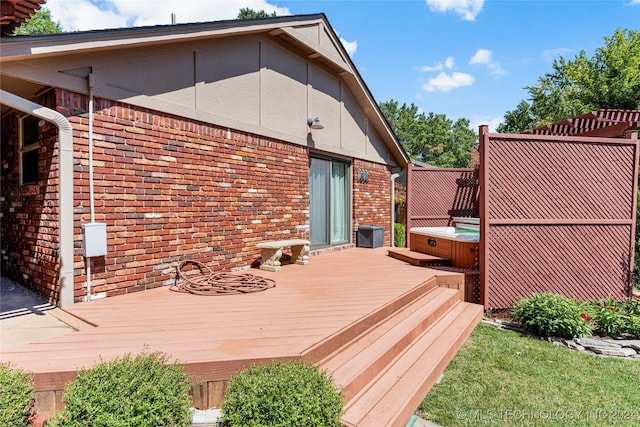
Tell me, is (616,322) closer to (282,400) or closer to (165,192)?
(282,400)

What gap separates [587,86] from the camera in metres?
21.3

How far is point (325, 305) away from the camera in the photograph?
3.88 metres

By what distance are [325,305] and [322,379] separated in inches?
68.8

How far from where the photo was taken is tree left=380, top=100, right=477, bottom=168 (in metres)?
36.2

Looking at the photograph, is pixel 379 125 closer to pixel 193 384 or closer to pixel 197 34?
pixel 197 34

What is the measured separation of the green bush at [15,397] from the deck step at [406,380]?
75.4 inches

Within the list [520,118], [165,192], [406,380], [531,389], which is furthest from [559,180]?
[520,118]

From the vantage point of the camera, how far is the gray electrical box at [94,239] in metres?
3.82

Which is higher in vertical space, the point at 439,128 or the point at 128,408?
the point at 439,128

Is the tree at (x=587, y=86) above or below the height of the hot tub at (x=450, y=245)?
above

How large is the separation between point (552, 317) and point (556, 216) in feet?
6.08

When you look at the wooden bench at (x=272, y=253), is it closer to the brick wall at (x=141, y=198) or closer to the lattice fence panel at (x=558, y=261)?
the brick wall at (x=141, y=198)

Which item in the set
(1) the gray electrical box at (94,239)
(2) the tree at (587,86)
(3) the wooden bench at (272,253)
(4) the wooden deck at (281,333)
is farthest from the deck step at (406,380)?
(2) the tree at (587,86)

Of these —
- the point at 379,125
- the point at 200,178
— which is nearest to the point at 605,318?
the point at 200,178
